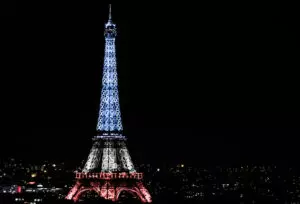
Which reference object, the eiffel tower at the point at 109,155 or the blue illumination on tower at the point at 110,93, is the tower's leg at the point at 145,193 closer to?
the eiffel tower at the point at 109,155

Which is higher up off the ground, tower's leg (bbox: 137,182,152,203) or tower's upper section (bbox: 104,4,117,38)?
tower's upper section (bbox: 104,4,117,38)

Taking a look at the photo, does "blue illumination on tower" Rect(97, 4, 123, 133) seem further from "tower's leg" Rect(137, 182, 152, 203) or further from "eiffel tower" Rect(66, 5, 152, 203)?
"tower's leg" Rect(137, 182, 152, 203)

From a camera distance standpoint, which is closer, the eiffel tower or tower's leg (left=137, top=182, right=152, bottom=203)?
the eiffel tower

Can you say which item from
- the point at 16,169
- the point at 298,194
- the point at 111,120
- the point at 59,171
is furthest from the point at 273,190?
the point at 16,169

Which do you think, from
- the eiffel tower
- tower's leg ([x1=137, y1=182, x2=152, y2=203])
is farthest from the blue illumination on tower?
tower's leg ([x1=137, y1=182, x2=152, y2=203])

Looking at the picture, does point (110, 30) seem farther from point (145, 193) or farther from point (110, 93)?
point (145, 193)

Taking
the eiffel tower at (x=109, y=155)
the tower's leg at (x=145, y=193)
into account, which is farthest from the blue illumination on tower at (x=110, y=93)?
the tower's leg at (x=145, y=193)

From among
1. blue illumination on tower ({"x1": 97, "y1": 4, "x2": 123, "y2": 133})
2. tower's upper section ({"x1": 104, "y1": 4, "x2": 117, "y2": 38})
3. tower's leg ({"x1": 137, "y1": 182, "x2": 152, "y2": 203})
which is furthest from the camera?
tower's leg ({"x1": 137, "y1": 182, "x2": 152, "y2": 203})

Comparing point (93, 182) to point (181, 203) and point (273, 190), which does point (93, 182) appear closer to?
point (181, 203)

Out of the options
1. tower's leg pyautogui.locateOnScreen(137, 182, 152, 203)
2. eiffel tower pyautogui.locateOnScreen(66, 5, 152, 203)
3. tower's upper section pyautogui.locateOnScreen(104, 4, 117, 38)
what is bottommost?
tower's leg pyautogui.locateOnScreen(137, 182, 152, 203)
